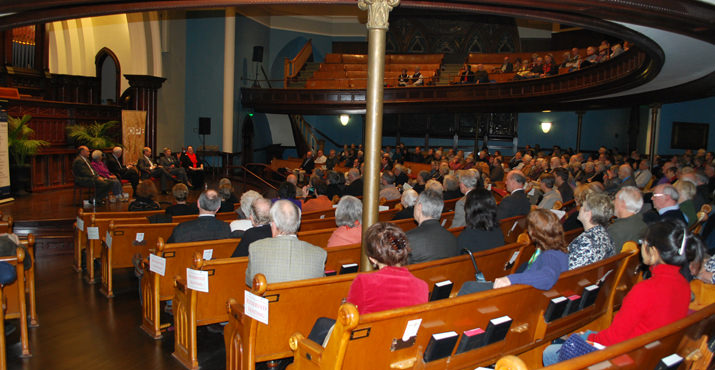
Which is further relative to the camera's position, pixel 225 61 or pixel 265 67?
pixel 265 67

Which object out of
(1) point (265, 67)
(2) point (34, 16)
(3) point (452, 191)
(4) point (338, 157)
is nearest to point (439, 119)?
(4) point (338, 157)

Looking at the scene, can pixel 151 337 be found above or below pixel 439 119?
below

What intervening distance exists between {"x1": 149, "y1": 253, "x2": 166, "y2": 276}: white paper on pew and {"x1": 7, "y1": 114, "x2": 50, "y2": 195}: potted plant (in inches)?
270

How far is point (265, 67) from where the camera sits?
61.9 ft

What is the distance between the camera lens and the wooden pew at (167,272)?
407cm

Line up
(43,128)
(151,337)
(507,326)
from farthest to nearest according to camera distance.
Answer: (43,128) < (151,337) < (507,326)

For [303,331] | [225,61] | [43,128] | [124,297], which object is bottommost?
[124,297]

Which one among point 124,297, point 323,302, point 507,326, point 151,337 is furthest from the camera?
point 124,297

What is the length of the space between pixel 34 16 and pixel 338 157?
447 inches

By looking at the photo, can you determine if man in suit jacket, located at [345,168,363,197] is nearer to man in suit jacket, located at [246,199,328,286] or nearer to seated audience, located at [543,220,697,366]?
man in suit jacket, located at [246,199,328,286]

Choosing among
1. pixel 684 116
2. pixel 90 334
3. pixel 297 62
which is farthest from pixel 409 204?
pixel 297 62

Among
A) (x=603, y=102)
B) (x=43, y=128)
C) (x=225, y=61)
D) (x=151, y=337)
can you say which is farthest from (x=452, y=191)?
(x=225, y=61)

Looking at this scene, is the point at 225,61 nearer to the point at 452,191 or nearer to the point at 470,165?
the point at 470,165

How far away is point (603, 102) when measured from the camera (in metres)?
12.9
